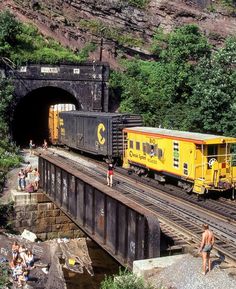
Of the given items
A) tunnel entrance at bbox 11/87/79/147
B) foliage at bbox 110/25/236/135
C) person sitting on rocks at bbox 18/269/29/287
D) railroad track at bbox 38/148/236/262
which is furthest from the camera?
tunnel entrance at bbox 11/87/79/147

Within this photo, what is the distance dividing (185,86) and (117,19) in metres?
17.3

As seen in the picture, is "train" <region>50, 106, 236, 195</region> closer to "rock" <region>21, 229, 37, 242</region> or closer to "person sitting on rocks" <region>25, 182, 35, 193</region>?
"person sitting on rocks" <region>25, 182, 35, 193</region>

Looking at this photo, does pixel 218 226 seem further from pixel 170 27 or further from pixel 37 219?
pixel 170 27

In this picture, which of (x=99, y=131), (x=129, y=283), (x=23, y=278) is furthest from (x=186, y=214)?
(x=99, y=131)

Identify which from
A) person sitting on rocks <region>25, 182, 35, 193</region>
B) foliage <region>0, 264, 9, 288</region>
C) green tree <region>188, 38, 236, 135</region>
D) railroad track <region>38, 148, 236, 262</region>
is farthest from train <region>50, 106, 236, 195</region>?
foliage <region>0, 264, 9, 288</region>

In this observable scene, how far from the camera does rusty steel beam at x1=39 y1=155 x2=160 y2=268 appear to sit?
12.3m

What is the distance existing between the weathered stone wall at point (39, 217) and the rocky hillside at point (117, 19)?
88.6 feet

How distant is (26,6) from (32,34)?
6.02m

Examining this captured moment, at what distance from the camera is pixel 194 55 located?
41.8 m

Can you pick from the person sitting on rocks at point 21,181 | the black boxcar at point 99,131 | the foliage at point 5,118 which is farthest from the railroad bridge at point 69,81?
the person sitting on rocks at point 21,181

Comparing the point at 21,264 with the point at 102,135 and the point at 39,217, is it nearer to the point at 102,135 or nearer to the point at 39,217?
the point at 39,217

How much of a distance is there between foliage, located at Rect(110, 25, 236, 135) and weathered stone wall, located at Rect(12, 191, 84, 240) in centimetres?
1488

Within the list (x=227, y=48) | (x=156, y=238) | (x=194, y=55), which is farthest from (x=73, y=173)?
(x=194, y=55)

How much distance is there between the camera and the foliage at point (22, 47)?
127 ft
